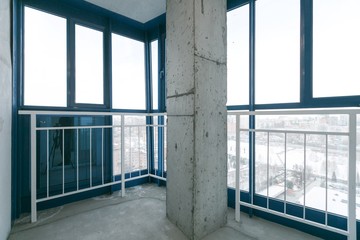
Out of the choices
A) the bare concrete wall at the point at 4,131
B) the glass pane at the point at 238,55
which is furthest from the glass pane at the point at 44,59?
the glass pane at the point at 238,55

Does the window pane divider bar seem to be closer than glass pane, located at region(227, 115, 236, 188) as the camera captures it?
Yes

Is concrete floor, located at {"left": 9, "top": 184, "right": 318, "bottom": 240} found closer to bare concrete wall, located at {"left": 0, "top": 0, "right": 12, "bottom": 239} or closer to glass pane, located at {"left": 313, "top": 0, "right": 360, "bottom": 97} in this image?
bare concrete wall, located at {"left": 0, "top": 0, "right": 12, "bottom": 239}

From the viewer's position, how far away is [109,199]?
238 centimetres

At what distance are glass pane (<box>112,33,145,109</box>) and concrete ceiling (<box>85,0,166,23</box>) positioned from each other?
362 mm

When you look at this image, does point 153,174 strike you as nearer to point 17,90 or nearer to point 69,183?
point 69,183

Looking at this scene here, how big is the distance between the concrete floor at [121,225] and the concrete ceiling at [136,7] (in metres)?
2.52

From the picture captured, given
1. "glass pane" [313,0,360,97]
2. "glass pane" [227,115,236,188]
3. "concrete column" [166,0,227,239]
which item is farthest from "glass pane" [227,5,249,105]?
"glass pane" [313,0,360,97]

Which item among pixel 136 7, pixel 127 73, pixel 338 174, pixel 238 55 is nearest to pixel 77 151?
pixel 127 73

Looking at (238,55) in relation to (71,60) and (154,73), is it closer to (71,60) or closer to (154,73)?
(154,73)

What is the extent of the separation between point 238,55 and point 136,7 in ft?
5.00

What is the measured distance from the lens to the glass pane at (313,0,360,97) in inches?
60.2

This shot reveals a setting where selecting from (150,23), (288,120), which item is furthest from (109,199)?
(150,23)

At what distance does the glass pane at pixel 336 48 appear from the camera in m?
1.53

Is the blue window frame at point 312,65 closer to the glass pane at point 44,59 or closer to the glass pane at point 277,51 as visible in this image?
the glass pane at point 277,51
